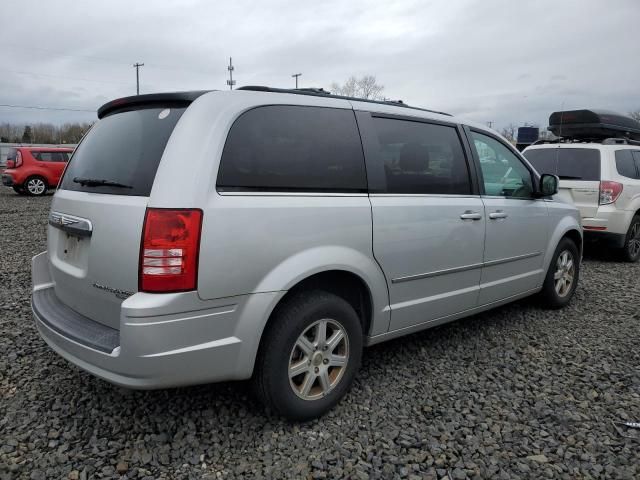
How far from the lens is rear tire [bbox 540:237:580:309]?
4.54 metres

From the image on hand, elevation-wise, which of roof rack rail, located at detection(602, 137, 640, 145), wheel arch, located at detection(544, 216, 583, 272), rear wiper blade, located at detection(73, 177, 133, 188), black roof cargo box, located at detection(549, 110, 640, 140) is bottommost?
wheel arch, located at detection(544, 216, 583, 272)

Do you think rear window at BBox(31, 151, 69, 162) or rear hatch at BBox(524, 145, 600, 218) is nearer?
rear hatch at BBox(524, 145, 600, 218)

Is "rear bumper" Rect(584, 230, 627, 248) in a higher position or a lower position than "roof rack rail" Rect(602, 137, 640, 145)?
lower

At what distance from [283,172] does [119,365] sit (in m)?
1.19

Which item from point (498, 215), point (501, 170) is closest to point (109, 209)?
point (498, 215)

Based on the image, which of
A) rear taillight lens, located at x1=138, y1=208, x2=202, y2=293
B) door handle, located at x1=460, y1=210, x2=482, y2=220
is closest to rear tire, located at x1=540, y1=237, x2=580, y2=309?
door handle, located at x1=460, y1=210, x2=482, y2=220

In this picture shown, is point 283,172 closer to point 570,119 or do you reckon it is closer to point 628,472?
point 628,472

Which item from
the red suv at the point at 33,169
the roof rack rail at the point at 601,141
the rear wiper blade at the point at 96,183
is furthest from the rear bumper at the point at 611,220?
the red suv at the point at 33,169

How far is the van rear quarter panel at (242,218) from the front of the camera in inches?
85.1

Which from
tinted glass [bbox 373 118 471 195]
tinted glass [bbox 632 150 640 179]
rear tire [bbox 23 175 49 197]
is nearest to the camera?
tinted glass [bbox 373 118 471 195]

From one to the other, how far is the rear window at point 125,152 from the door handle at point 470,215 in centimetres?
198

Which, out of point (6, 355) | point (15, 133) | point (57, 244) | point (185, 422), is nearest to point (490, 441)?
point (185, 422)

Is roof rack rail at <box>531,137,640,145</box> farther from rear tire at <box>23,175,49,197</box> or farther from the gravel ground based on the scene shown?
rear tire at <box>23,175,49,197</box>

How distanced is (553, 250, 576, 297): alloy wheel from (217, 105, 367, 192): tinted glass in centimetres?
277
